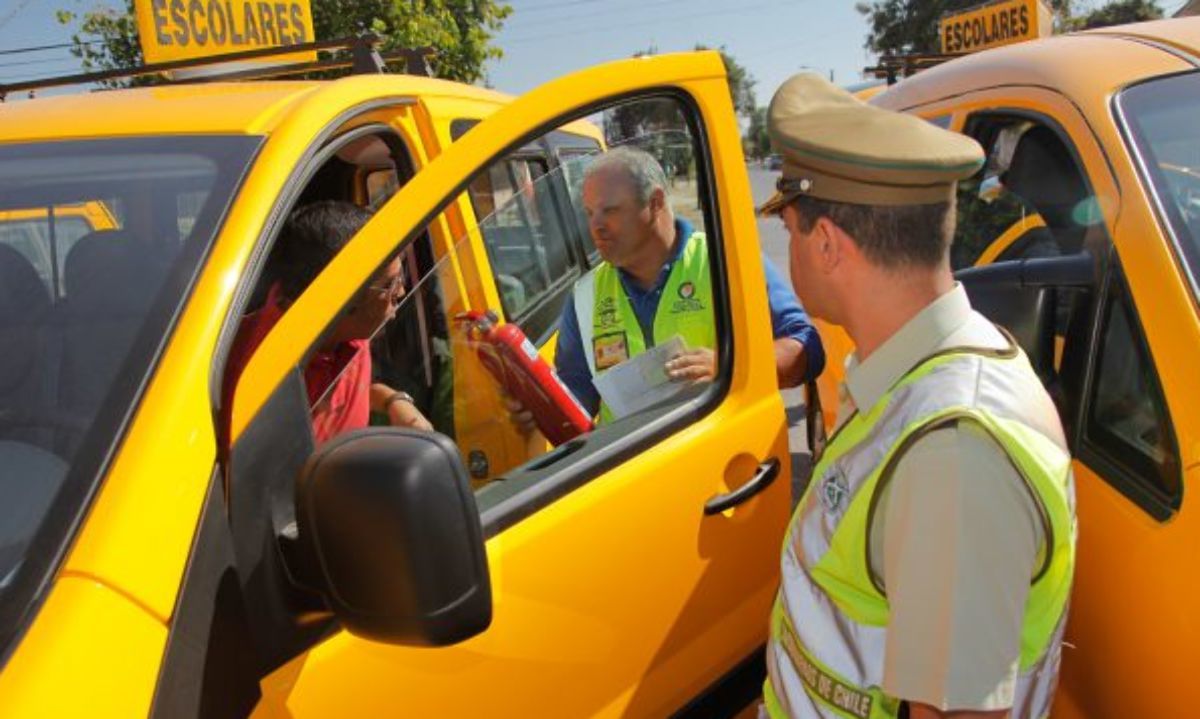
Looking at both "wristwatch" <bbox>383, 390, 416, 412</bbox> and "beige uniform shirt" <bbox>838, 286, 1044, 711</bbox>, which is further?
"wristwatch" <bbox>383, 390, 416, 412</bbox>

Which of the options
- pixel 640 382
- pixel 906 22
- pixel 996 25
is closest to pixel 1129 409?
pixel 640 382

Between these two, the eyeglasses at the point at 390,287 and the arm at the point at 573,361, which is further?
the arm at the point at 573,361

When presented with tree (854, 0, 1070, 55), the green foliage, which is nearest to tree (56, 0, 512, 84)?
the green foliage

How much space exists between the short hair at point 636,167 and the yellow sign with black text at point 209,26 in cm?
208

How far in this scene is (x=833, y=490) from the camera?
132 centimetres

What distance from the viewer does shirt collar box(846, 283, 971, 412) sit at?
1306mm

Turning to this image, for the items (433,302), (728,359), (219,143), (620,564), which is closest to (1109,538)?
(728,359)

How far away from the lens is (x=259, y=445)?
1.27 m

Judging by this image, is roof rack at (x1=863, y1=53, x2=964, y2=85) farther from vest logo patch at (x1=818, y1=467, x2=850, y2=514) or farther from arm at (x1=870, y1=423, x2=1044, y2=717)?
arm at (x1=870, y1=423, x2=1044, y2=717)

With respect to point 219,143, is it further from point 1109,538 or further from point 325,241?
point 1109,538

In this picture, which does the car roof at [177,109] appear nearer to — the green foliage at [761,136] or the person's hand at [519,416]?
the person's hand at [519,416]

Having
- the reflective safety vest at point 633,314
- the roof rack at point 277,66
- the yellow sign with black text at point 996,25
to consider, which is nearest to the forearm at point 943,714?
the reflective safety vest at point 633,314

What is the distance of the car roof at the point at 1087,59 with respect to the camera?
7.08 ft

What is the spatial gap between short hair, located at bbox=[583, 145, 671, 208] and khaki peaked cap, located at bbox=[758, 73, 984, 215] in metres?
0.66
